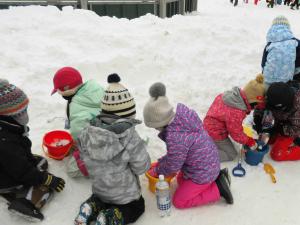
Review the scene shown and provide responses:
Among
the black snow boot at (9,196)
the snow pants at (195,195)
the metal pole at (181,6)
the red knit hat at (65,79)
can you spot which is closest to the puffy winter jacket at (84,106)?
the red knit hat at (65,79)

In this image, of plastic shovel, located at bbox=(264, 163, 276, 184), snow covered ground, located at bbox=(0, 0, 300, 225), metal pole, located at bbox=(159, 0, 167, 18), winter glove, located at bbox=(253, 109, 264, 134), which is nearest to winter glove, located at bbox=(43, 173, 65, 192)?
snow covered ground, located at bbox=(0, 0, 300, 225)

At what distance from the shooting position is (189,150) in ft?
9.36

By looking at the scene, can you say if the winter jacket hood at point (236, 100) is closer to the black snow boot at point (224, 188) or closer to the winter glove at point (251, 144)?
the winter glove at point (251, 144)

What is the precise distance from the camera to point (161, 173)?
120 inches

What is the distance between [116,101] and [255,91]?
4.96 ft

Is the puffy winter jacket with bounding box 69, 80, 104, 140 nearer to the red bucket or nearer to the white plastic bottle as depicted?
the red bucket

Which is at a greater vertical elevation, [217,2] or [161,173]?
[217,2]

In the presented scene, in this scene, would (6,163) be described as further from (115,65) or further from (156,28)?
(156,28)

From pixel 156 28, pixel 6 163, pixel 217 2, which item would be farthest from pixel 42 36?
pixel 217 2

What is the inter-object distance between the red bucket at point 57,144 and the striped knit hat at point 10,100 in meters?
0.85

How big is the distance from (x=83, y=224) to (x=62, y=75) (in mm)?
1502

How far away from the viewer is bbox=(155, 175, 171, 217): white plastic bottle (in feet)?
9.18

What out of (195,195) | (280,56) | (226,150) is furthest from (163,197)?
(280,56)

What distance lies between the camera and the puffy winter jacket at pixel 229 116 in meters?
3.32
